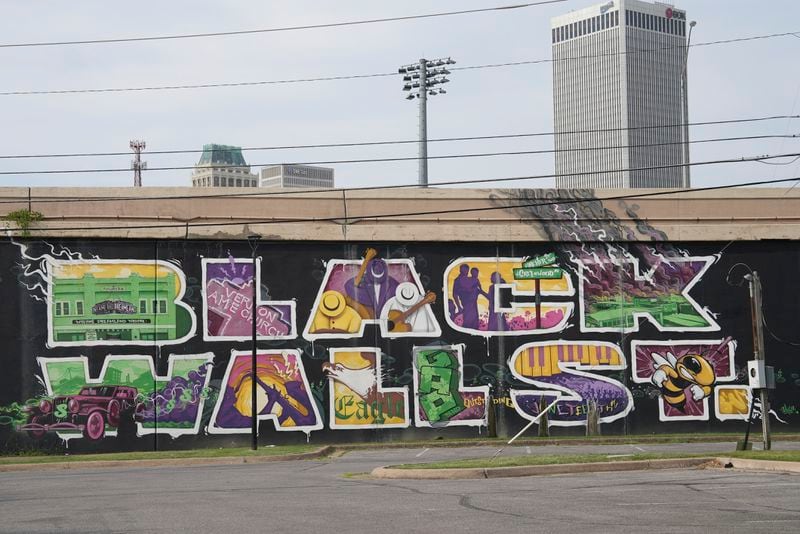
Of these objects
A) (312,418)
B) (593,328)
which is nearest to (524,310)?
(593,328)

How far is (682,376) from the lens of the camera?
34.3 m

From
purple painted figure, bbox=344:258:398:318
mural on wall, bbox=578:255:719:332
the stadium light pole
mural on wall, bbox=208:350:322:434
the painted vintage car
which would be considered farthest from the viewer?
mural on wall, bbox=578:255:719:332

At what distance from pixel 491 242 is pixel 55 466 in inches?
575

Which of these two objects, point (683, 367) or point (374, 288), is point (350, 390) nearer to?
point (374, 288)

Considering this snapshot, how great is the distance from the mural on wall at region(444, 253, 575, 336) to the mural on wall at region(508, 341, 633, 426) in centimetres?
81

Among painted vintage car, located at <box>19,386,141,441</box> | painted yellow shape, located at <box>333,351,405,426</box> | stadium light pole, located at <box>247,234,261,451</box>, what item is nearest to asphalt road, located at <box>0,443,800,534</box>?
stadium light pole, located at <box>247,234,261,451</box>

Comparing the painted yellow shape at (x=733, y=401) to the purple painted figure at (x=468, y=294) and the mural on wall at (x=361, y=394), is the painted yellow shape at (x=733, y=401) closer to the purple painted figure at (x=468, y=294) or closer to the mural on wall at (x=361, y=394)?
the purple painted figure at (x=468, y=294)

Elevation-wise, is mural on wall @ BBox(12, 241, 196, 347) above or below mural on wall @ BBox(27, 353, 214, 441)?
above

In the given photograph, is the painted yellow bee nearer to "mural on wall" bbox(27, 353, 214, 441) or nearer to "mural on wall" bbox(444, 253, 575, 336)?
"mural on wall" bbox(444, 253, 575, 336)

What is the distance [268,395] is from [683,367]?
13.1 m

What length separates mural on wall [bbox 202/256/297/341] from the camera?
109 ft

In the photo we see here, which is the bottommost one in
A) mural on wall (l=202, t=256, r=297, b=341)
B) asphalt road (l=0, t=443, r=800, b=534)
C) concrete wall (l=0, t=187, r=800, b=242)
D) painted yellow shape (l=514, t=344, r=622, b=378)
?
asphalt road (l=0, t=443, r=800, b=534)

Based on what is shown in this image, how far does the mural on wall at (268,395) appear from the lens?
33.1 metres

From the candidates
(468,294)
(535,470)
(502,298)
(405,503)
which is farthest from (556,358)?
(405,503)
